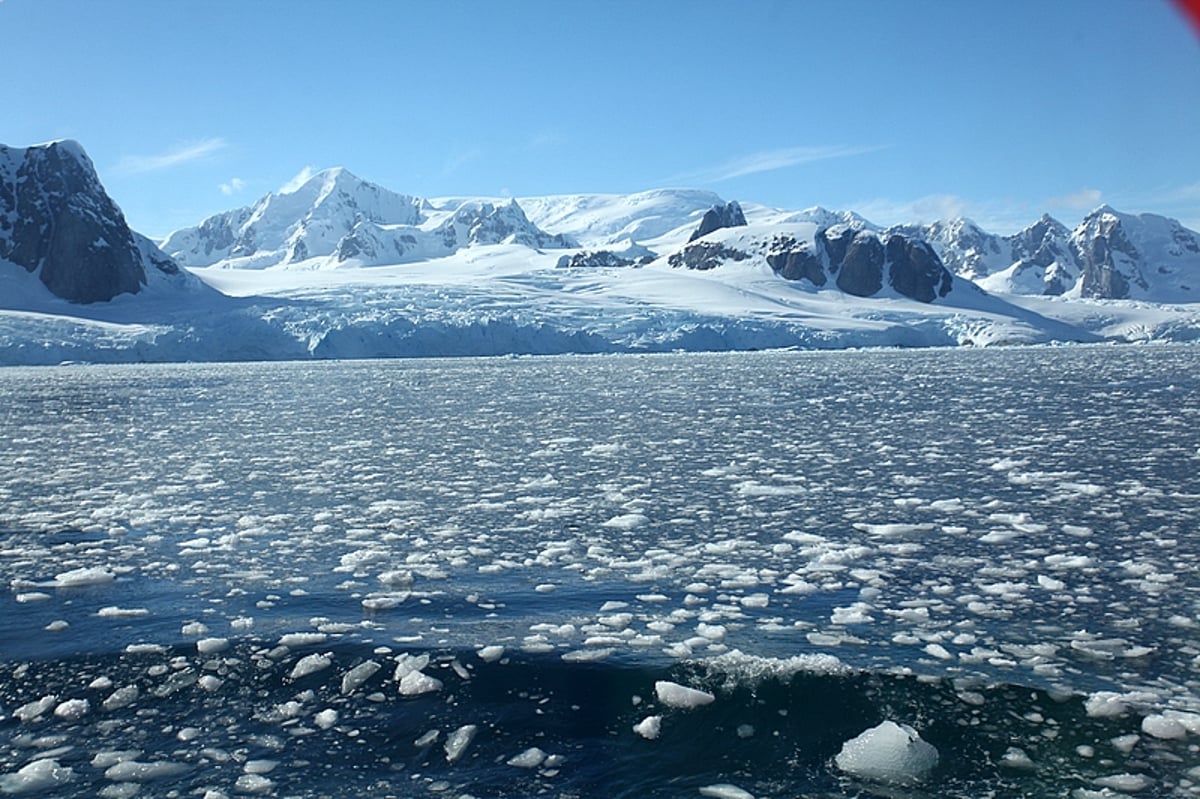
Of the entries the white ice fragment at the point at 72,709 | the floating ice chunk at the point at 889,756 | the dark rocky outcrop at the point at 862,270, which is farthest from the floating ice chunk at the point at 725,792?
the dark rocky outcrop at the point at 862,270

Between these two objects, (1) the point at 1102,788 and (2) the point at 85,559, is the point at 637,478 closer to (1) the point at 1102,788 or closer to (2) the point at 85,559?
(2) the point at 85,559

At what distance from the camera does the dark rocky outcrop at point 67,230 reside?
10731 cm

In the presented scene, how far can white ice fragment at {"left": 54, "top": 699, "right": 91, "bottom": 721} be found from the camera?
5.05 meters

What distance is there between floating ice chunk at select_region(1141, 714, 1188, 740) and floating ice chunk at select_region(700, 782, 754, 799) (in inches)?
81.1

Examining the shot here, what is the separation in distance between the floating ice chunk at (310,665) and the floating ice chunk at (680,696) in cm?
210

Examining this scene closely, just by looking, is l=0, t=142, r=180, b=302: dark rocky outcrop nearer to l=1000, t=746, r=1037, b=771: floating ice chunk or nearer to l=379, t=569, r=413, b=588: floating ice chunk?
l=379, t=569, r=413, b=588: floating ice chunk

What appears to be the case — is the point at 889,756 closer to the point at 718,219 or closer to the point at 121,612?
the point at 121,612

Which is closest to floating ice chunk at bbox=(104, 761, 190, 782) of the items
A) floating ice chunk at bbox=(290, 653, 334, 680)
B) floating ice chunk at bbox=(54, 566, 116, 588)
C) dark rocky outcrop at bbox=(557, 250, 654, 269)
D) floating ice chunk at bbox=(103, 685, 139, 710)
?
floating ice chunk at bbox=(103, 685, 139, 710)

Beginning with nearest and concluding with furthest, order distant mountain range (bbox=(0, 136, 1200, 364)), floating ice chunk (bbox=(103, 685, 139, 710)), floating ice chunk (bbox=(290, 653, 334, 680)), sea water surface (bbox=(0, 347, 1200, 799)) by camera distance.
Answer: sea water surface (bbox=(0, 347, 1200, 799)) → floating ice chunk (bbox=(103, 685, 139, 710)) → floating ice chunk (bbox=(290, 653, 334, 680)) → distant mountain range (bbox=(0, 136, 1200, 364))

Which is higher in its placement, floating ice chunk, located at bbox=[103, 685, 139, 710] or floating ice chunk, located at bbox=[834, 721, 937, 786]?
floating ice chunk, located at bbox=[834, 721, 937, 786]

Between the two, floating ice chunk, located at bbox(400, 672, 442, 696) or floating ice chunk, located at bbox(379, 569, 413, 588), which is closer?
floating ice chunk, located at bbox(400, 672, 442, 696)

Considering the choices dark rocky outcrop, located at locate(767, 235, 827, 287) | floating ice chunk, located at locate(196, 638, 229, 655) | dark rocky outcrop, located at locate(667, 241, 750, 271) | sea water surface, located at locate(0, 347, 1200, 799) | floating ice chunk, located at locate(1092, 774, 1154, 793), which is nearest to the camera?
floating ice chunk, located at locate(1092, 774, 1154, 793)

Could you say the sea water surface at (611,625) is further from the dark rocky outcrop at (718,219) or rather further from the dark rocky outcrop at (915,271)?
the dark rocky outcrop at (718,219)

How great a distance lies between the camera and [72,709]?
511 centimetres
